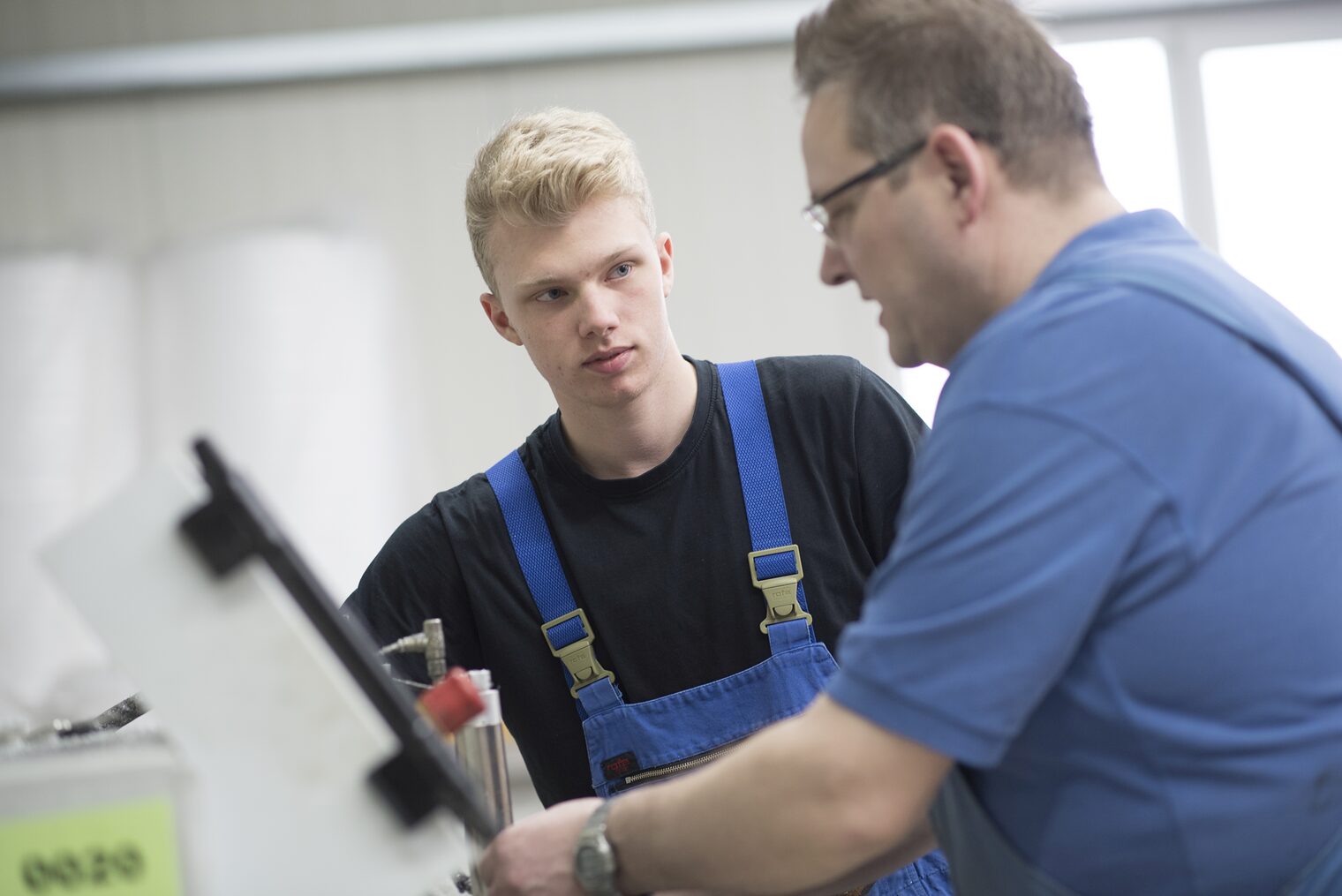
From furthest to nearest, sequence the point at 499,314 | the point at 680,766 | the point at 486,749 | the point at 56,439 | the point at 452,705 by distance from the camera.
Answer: the point at 56,439 < the point at 499,314 < the point at 680,766 < the point at 486,749 < the point at 452,705

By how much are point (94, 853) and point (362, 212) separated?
2.57m

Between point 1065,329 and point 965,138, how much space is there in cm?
19

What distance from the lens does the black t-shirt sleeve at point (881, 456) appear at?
5.40 ft

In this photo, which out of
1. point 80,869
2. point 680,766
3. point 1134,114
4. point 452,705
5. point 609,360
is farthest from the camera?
point 1134,114

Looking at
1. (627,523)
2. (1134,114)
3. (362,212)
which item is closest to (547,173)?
(627,523)

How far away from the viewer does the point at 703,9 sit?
3.23m

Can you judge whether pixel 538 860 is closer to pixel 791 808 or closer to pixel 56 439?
pixel 791 808

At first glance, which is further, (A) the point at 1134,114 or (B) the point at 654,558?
(A) the point at 1134,114

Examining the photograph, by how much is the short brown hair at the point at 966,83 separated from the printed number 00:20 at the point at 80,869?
729 mm

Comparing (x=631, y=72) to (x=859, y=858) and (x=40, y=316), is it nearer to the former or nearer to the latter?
(x=40, y=316)

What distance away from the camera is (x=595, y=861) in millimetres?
970

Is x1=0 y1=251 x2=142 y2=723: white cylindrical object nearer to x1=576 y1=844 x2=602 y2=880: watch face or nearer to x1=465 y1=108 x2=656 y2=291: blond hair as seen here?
x1=465 y1=108 x2=656 y2=291: blond hair

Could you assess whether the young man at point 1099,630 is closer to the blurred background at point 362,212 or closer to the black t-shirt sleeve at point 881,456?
the black t-shirt sleeve at point 881,456

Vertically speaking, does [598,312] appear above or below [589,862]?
above
